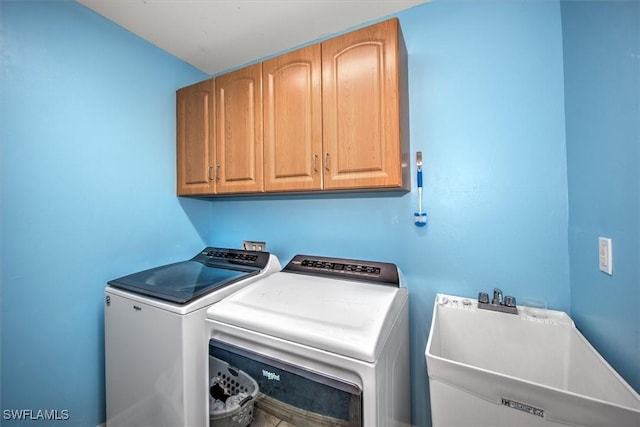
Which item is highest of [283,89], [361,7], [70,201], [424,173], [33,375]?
[361,7]

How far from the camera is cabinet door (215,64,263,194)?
1433 millimetres

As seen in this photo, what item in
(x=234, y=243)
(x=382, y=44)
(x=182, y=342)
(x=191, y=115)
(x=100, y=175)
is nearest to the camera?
(x=182, y=342)

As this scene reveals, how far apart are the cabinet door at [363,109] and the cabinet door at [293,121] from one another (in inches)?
2.3

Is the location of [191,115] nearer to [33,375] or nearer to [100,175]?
[100,175]

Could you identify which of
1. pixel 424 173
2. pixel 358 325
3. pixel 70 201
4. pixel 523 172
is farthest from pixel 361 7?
pixel 70 201

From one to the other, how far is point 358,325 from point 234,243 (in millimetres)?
1402

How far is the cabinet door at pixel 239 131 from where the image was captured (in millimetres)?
1433

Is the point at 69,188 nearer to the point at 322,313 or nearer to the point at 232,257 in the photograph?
the point at 232,257

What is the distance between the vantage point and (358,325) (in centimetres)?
81

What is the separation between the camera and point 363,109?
3.76 ft

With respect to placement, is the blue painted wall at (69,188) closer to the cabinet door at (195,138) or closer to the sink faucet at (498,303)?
the cabinet door at (195,138)

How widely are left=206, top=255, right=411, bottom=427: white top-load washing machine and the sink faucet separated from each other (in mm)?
365

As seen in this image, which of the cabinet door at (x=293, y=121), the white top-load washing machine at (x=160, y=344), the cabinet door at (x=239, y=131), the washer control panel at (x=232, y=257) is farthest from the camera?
the washer control panel at (x=232, y=257)

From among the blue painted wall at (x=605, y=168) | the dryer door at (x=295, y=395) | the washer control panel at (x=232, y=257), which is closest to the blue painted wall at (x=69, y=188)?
the washer control panel at (x=232, y=257)
